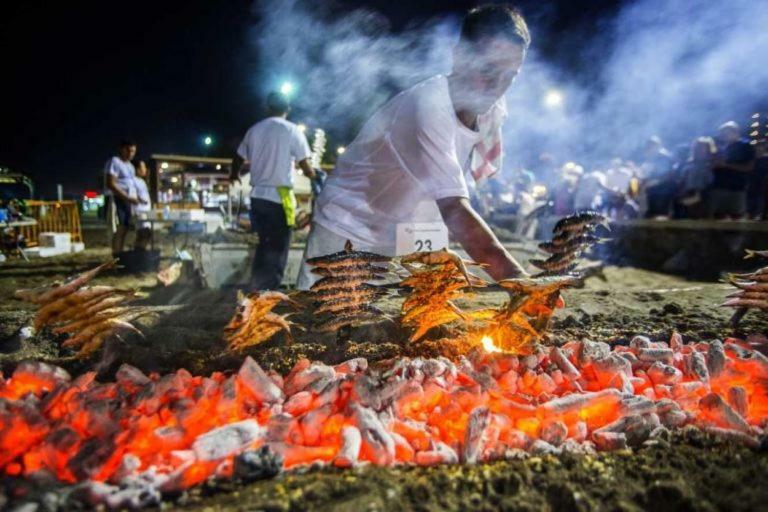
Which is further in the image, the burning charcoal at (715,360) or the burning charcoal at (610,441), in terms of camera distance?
the burning charcoal at (715,360)

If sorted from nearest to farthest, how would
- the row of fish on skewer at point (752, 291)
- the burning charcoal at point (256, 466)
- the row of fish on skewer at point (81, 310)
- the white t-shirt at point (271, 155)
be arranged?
the burning charcoal at point (256, 466) < the row of fish on skewer at point (81, 310) < the row of fish on skewer at point (752, 291) < the white t-shirt at point (271, 155)

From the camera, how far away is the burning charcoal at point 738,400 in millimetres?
2555

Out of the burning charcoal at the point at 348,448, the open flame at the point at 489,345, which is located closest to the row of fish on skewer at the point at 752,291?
the open flame at the point at 489,345

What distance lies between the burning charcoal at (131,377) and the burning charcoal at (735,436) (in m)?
2.91

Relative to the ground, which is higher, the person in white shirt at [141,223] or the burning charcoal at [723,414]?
the person in white shirt at [141,223]

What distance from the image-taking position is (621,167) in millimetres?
15320

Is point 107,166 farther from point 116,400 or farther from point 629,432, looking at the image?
point 629,432

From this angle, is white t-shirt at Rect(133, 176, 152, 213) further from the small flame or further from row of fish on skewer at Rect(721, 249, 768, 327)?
row of fish on skewer at Rect(721, 249, 768, 327)

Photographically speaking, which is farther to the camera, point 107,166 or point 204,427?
point 107,166

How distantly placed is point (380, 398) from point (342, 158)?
7.19 ft

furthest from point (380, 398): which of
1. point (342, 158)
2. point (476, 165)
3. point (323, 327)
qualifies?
point (476, 165)

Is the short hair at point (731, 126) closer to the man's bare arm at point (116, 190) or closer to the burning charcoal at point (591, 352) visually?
the burning charcoal at point (591, 352)

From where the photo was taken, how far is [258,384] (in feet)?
8.16

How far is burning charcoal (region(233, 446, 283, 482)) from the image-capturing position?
1.88 meters
